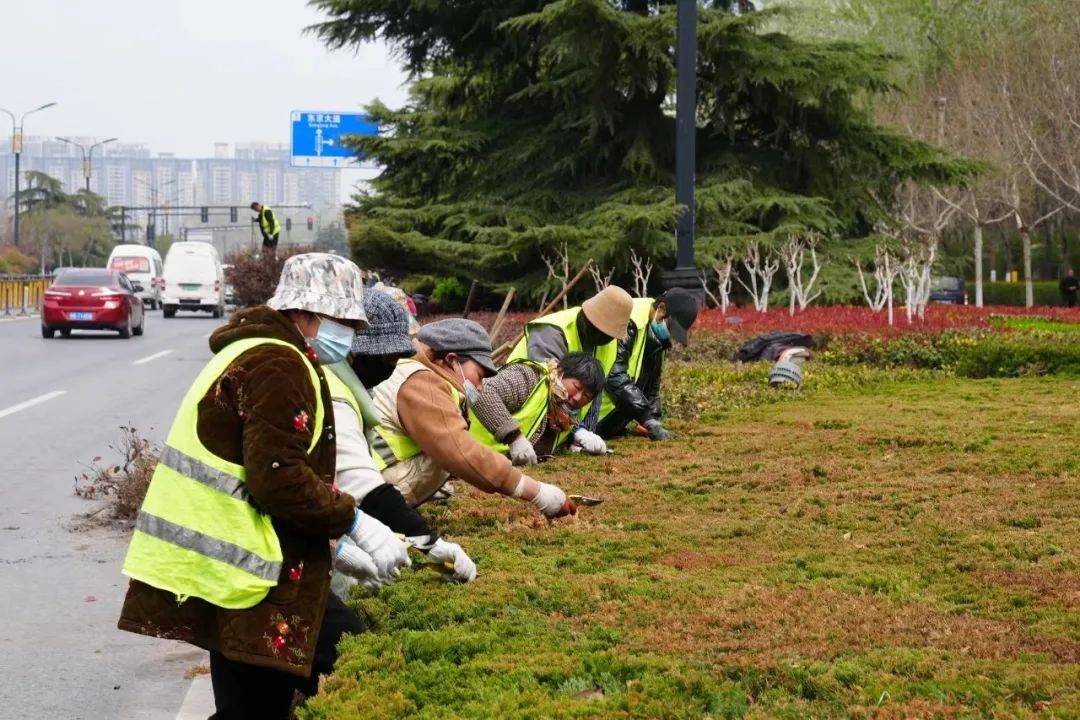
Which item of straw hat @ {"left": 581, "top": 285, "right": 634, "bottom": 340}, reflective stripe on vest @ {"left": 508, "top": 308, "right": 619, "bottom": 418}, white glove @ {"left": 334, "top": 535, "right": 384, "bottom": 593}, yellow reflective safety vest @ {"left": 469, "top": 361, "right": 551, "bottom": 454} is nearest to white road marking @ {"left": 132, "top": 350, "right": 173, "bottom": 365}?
reflective stripe on vest @ {"left": 508, "top": 308, "right": 619, "bottom": 418}

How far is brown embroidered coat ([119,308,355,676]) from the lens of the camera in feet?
12.1

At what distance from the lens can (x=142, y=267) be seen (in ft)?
164

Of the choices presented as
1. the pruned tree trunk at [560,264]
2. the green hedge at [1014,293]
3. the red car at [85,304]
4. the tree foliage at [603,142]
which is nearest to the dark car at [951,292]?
the green hedge at [1014,293]

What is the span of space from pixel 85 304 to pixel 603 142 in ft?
37.0

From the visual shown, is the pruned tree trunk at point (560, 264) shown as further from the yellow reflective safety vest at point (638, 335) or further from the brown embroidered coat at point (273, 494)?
the brown embroidered coat at point (273, 494)

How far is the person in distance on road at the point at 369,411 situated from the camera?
461 centimetres

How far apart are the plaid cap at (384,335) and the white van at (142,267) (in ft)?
150

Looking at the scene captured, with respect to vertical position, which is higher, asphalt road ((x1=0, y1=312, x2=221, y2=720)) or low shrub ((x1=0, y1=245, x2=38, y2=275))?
low shrub ((x1=0, y1=245, x2=38, y2=275))

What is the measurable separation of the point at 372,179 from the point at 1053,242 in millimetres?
39288

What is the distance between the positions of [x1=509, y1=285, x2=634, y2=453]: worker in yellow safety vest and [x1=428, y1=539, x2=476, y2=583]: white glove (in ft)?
13.0

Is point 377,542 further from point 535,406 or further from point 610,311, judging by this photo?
point 610,311

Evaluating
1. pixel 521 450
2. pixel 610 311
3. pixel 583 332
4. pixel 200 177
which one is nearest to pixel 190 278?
pixel 583 332

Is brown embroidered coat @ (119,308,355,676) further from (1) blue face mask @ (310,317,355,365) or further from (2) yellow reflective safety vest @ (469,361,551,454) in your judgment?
(2) yellow reflective safety vest @ (469,361,551,454)

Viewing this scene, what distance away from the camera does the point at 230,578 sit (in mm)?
3727
